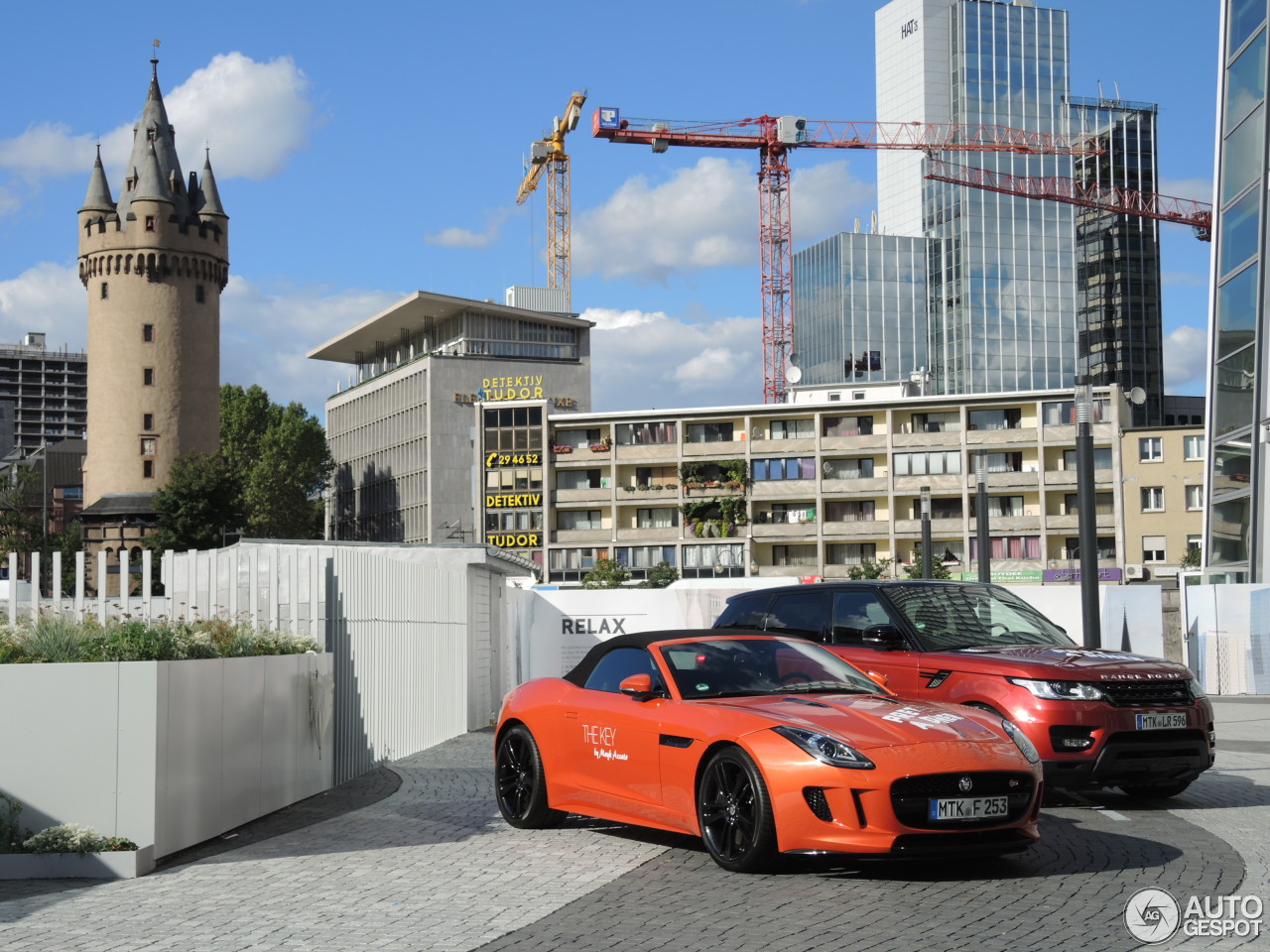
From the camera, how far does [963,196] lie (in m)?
156

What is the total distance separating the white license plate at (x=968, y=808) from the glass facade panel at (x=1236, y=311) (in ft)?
95.7

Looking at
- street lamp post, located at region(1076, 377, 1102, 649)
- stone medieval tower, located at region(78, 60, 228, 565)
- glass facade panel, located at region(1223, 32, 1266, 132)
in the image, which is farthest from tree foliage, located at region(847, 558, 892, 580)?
street lamp post, located at region(1076, 377, 1102, 649)

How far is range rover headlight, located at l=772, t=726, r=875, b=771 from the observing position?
831 centimetres

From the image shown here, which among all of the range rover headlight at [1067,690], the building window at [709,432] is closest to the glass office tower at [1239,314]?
the range rover headlight at [1067,690]

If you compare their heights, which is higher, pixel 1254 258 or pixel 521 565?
pixel 1254 258

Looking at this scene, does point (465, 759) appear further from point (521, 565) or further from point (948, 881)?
point (521, 565)

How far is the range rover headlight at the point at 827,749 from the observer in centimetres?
831

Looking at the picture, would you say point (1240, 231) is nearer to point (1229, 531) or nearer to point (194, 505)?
point (1229, 531)

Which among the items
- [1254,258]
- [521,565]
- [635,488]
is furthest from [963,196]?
[521,565]

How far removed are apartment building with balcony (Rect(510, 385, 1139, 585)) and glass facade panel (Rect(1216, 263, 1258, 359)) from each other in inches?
2124

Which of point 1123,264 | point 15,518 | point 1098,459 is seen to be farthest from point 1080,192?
point 15,518

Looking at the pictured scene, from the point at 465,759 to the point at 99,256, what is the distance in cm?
9195

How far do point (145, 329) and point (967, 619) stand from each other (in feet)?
303

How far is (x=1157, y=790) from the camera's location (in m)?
12.5
